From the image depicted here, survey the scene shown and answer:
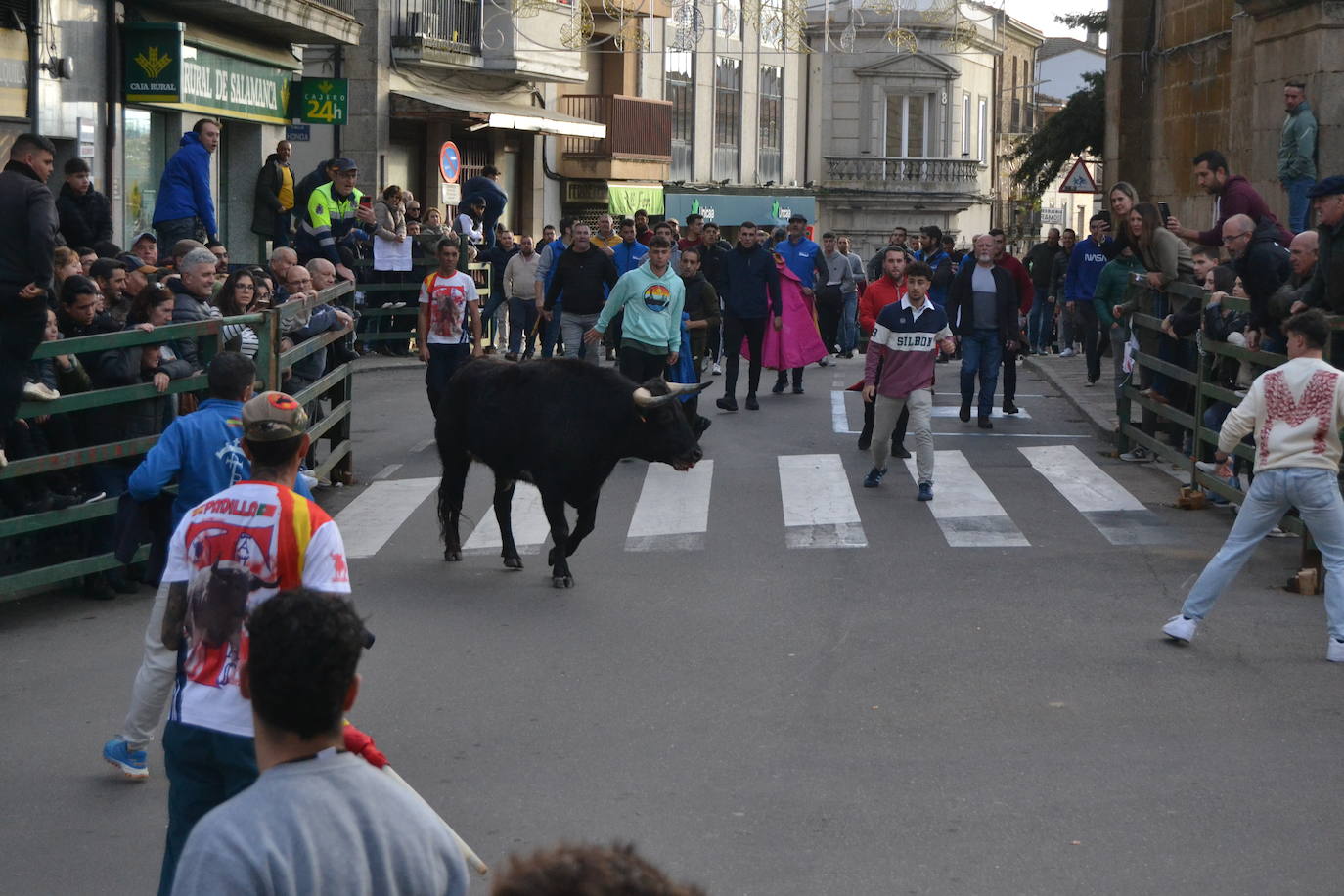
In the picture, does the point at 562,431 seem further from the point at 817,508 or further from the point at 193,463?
the point at 193,463

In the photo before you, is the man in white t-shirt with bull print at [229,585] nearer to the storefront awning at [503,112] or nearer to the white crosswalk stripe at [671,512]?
the white crosswalk stripe at [671,512]

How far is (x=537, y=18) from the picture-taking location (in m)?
35.0

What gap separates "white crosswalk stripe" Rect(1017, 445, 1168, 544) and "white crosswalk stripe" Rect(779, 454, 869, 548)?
67.7 inches

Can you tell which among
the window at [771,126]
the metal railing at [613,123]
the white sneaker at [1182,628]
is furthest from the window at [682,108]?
the white sneaker at [1182,628]

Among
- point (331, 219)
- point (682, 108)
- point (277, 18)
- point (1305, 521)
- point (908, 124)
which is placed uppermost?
point (908, 124)

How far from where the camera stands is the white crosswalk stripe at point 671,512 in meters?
12.0

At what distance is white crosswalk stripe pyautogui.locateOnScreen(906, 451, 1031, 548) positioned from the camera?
39.3ft

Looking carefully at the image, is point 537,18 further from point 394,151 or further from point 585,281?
point 585,281

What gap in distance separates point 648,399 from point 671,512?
2680 mm

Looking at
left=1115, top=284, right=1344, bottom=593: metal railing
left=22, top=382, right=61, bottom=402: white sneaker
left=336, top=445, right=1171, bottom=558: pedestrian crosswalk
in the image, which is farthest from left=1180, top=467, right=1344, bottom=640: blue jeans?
left=22, top=382, right=61, bottom=402: white sneaker

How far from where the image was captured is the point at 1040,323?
2898 centimetres

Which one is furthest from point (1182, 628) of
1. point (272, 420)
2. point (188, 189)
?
point (188, 189)

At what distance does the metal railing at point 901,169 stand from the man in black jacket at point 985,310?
136 ft

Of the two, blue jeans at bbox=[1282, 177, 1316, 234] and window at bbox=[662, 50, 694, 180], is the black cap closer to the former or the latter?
blue jeans at bbox=[1282, 177, 1316, 234]
